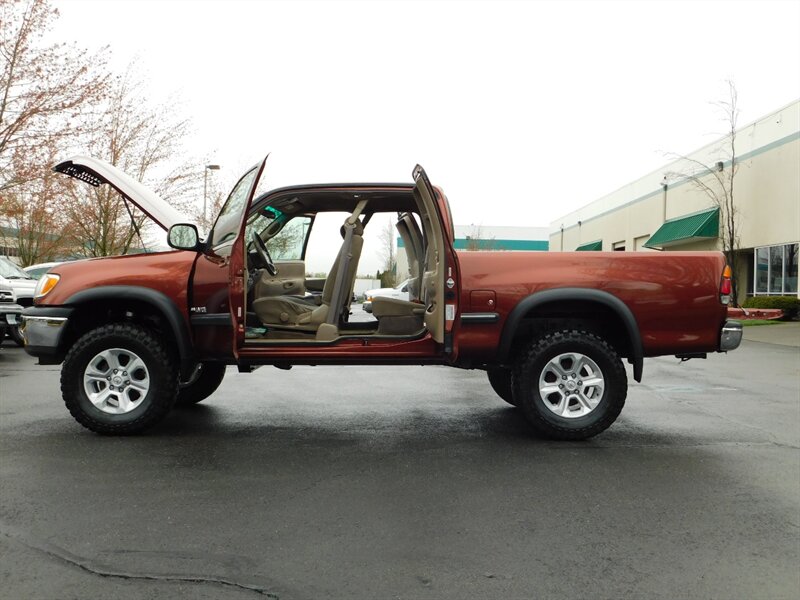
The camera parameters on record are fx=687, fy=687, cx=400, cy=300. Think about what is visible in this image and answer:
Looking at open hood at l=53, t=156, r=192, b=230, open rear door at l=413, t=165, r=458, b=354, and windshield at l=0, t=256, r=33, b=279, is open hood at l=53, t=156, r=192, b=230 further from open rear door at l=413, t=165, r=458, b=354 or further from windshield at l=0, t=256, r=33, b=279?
Result: windshield at l=0, t=256, r=33, b=279

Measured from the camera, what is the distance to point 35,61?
55.7ft

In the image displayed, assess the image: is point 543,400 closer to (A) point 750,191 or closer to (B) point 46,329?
(B) point 46,329

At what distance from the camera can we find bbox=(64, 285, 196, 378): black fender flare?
5441 mm

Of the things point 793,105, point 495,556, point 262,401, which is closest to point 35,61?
point 262,401

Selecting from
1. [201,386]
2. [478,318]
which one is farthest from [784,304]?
[201,386]

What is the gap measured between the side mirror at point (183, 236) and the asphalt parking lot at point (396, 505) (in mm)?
1546

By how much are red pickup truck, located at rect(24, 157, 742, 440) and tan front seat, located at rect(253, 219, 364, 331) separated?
310 mm

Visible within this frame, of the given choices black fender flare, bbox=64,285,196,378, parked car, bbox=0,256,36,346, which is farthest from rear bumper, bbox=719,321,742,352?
parked car, bbox=0,256,36,346

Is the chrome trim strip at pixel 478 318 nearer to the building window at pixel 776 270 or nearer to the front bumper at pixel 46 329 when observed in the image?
the front bumper at pixel 46 329

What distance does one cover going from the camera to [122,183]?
5.80m

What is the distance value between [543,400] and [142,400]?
323 centimetres

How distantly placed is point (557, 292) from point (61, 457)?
3895 millimetres

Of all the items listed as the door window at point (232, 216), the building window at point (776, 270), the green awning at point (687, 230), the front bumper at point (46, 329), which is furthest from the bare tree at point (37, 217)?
the green awning at point (687, 230)

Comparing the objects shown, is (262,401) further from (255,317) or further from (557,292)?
(557,292)
